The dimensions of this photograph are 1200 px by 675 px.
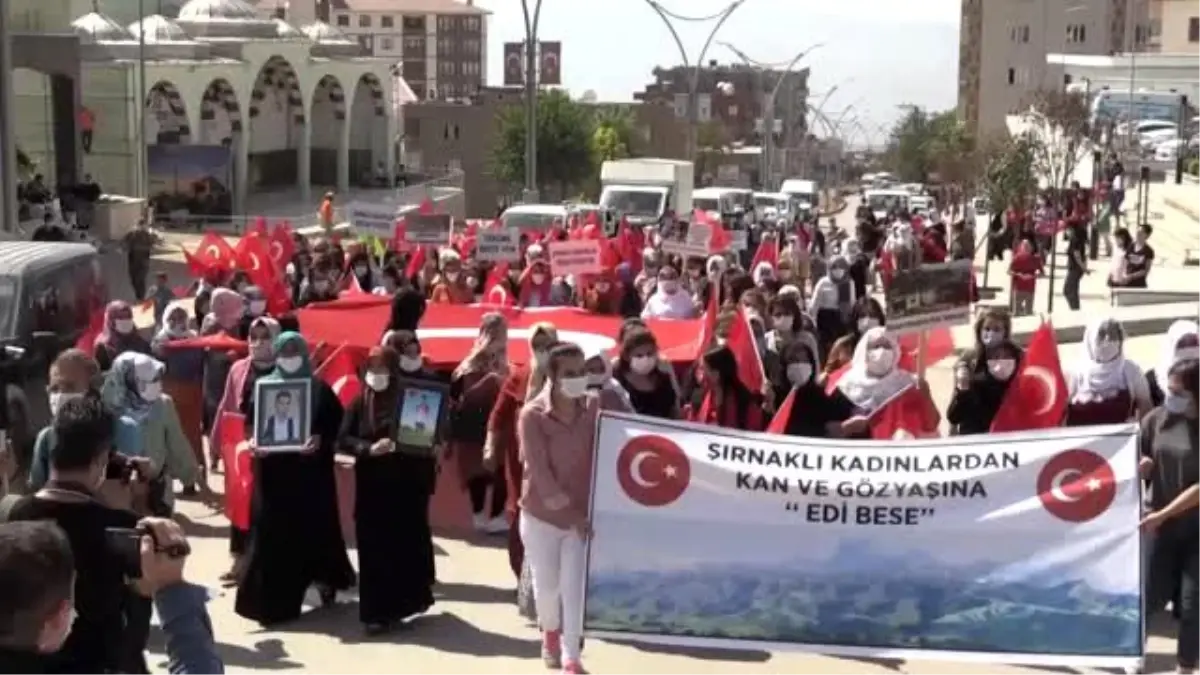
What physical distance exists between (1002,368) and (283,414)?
3.77 m

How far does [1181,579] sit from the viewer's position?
879 centimetres

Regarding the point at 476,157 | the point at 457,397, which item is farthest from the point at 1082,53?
the point at 457,397

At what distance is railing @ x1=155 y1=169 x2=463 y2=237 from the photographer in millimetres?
54000

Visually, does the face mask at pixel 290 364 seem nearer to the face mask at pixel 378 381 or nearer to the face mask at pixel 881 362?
the face mask at pixel 378 381

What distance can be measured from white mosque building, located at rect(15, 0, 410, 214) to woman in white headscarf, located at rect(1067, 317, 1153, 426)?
38.8 m

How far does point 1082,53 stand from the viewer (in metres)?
135

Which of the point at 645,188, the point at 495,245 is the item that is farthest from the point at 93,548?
the point at 645,188

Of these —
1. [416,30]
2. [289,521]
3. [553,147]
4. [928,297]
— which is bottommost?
[553,147]

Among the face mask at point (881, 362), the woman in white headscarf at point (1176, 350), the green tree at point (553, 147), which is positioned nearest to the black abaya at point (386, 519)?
the face mask at point (881, 362)

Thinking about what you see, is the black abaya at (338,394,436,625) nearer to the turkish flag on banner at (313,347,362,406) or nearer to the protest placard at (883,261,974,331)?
the turkish flag on banner at (313,347,362,406)

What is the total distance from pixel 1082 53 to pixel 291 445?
131 metres

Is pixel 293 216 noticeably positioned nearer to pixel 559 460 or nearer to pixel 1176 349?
pixel 1176 349

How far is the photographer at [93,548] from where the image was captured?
5652 mm

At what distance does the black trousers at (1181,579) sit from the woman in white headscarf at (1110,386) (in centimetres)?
151
